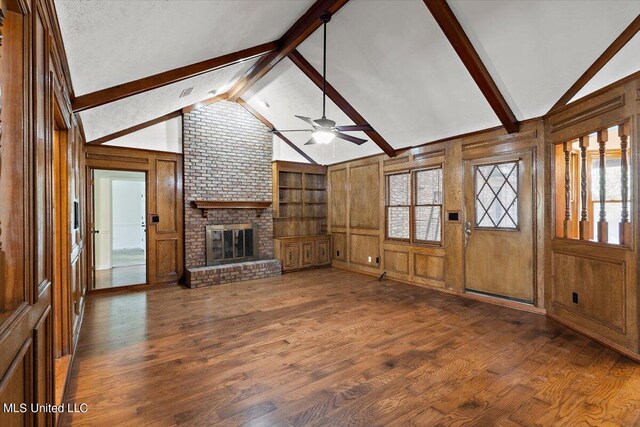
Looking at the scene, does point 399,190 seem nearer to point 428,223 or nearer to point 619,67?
point 428,223

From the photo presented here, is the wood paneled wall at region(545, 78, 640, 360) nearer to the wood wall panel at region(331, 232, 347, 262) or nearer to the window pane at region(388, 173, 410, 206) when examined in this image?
the window pane at region(388, 173, 410, 206)

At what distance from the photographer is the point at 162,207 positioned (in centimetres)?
580

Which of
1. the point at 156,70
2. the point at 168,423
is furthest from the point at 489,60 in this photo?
the point at 168,423

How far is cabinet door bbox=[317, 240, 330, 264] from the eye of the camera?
7.50 metres

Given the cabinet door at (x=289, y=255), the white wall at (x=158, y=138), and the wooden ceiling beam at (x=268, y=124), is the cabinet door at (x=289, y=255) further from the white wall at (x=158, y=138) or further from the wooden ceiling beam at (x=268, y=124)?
the white wall at (x=158, y=138)

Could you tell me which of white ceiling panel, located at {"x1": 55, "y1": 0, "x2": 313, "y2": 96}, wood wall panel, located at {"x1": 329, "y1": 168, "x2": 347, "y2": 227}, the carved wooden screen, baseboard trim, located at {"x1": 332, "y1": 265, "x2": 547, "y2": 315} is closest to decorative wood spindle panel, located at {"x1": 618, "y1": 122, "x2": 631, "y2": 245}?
the carved wooden screen

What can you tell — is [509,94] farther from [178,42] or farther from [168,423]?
[168,423]

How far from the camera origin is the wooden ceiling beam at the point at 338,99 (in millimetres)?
4969

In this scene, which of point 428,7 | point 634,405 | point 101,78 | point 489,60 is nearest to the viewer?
point 634,405

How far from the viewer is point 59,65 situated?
7.39 ft

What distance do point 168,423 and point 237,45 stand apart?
3848 mm

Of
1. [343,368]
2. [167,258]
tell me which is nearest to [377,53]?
[343,368]

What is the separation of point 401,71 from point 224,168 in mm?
3830

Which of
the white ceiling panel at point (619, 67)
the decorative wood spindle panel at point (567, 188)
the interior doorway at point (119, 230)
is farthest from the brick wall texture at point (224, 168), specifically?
the white ceiling panel at point (619, 67)
